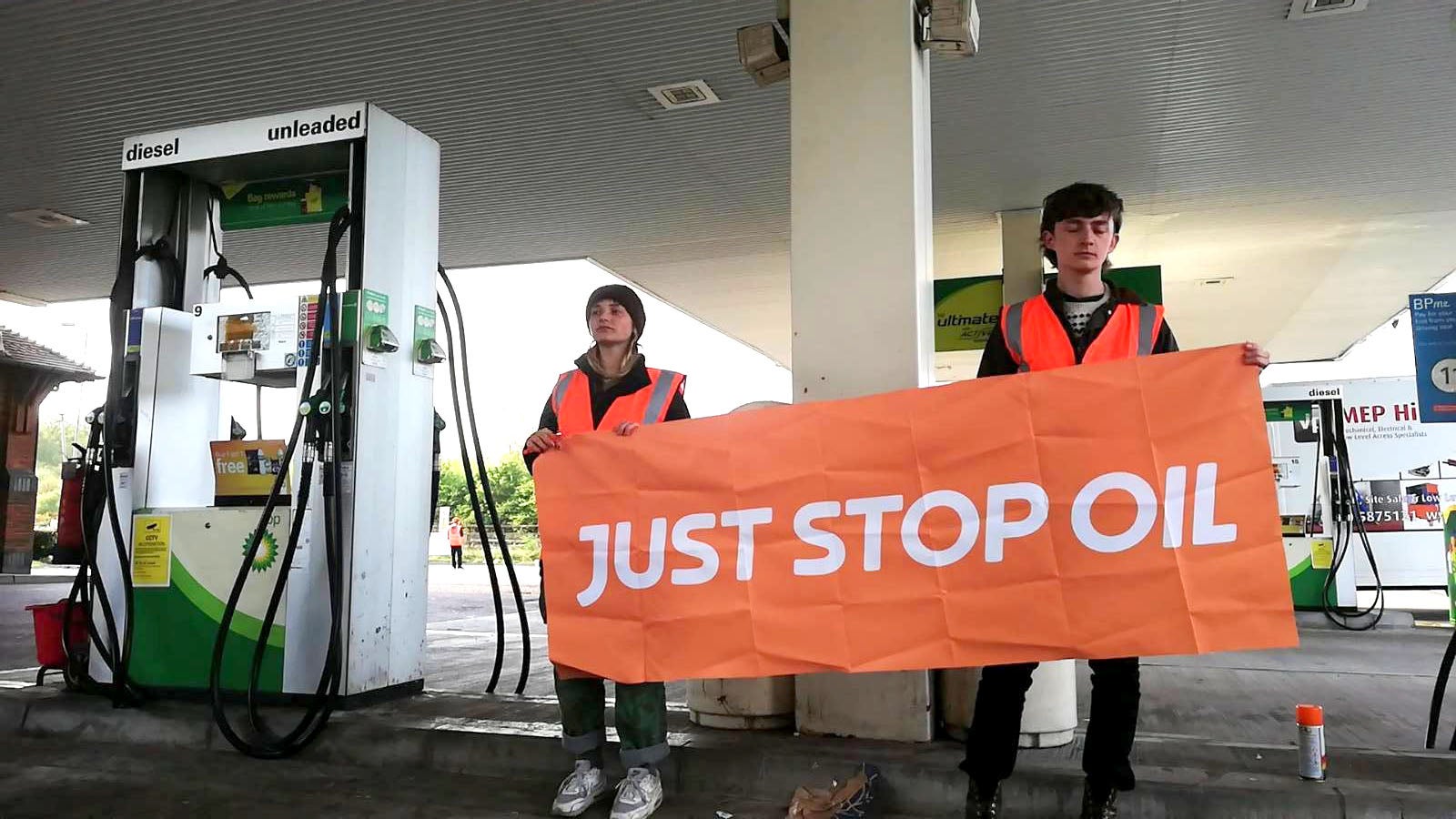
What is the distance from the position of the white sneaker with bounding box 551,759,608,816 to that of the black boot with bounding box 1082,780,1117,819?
1.32 metres

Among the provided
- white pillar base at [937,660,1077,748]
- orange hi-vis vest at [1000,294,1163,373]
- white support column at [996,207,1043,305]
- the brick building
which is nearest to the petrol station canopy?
white support column at [996,207,1043,305]

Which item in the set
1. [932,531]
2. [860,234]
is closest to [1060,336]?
[932,531]

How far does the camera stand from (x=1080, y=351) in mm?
2904

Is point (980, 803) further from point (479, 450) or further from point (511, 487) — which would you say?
point (511, 487)

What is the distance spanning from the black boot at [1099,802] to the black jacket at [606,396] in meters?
1.71

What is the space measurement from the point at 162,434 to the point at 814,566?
145 inches

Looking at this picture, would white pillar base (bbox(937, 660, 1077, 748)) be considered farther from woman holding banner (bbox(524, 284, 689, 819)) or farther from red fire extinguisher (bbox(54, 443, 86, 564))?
red fire extinguisher (bbox(54, 443, 86, 564))

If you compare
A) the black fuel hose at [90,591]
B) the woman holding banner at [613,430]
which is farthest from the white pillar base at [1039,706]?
the black fuel hose at [90,591]

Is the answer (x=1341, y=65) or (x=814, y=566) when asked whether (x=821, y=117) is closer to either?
(x=814, y=566)

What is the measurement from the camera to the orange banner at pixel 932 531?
261 cm

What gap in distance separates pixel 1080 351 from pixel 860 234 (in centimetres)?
115

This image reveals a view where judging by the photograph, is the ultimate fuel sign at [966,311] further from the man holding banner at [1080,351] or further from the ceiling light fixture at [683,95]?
the man holding banner at [1080,351]

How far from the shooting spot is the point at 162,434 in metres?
4.96

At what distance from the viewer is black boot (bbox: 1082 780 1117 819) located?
2736 millimetres
